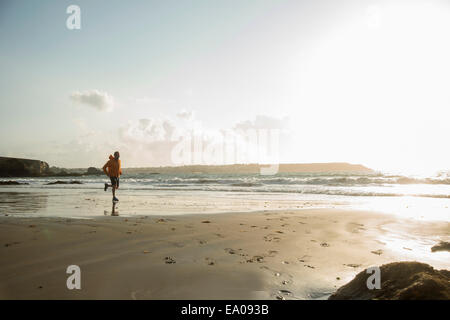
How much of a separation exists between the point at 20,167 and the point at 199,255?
53298 mm

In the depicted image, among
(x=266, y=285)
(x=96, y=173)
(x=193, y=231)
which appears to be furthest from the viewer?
(x=96, y=173)

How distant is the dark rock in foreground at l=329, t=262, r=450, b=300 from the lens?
201cm

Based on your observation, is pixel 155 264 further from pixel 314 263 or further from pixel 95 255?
pixel 314 263

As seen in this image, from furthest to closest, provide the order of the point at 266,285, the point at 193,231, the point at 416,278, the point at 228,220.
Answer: the point at 228,220
the point at 193,231
the point at 266,285
the point at 416,278

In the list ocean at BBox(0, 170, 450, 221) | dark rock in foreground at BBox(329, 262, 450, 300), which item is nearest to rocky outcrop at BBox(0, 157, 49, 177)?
ocean at BBox(0, 170, 450, 221)

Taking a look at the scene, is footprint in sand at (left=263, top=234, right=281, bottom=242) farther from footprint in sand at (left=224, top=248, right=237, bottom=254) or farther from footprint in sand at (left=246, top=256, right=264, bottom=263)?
footprint in sand at (left=246, top=256, right=264, bottom=263)

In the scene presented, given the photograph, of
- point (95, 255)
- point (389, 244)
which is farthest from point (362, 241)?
point (95, 255)

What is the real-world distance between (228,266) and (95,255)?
1.90 metres

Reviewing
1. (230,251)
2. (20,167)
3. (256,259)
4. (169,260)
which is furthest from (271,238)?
(20,167)

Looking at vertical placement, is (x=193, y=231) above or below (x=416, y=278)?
below

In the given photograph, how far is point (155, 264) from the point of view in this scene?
11.3 ft

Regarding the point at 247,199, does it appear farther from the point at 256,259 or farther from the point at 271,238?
the point at 256,259

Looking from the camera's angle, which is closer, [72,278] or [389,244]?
[72,278]

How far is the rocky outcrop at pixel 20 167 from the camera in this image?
44.0 meters
